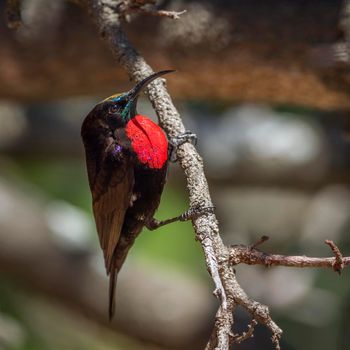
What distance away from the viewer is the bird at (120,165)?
3.56 meters

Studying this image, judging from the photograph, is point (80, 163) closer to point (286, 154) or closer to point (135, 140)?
point (286, 154)

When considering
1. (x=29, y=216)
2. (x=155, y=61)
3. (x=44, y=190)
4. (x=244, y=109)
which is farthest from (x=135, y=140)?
(x=44, y=190)

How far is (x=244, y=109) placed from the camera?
692 centimetres

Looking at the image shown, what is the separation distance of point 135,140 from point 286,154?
9.45ft

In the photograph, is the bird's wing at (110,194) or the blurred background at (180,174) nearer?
the bird's wing at (110,194)

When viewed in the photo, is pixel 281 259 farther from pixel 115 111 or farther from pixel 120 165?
pixel 115 111

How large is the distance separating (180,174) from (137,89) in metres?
3.42

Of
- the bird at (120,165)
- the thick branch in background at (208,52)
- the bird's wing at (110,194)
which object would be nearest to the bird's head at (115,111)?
the bird at (120,165)

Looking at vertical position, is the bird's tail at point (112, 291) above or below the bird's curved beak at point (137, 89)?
below

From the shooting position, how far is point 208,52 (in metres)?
4.57

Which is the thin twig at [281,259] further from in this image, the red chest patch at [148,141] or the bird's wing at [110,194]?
the bird's wing at [110,194]

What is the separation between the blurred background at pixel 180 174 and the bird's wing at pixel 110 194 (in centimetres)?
113

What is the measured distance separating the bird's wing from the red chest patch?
0.08m

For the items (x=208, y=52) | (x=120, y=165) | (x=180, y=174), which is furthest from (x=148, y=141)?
(x=180, y=174)
